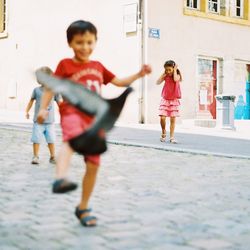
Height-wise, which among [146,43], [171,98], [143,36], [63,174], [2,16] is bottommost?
[63,174]

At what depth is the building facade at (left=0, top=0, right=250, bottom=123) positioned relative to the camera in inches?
735

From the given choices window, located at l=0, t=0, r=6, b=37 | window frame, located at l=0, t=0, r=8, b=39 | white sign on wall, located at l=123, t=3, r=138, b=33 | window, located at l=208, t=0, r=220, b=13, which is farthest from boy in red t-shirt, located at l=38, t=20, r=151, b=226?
window, located at l=0, t=0, r=6, b=37

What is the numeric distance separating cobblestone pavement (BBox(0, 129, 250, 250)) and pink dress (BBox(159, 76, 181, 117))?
3.27 m

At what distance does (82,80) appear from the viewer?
12.7 feet

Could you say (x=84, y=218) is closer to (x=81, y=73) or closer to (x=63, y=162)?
(x=63, y=162)

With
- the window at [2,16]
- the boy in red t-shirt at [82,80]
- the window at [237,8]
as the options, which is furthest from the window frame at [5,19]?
the boy in red t-shirt at [82,80]

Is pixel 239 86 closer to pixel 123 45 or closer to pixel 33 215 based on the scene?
pixel 123 45

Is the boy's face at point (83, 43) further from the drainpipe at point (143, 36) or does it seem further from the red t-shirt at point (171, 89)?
the drainpipe at point (143, 36)

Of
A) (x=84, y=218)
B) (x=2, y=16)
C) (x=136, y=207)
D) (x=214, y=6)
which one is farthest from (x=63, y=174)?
(x=2, y=16)

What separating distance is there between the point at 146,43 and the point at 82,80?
584 inches

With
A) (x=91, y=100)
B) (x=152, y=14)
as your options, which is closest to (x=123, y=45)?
(x=152, y=14)

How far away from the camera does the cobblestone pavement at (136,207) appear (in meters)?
3.65

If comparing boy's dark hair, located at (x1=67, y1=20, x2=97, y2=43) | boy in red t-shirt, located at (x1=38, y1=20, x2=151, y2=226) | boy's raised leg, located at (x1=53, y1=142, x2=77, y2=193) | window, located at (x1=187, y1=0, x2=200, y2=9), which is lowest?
boy's raised leg, located at (x1=53, y1=142, x2=77, y2=193)

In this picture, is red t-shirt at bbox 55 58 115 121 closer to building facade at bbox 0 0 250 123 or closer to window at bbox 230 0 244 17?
building facade at bbox 0 0 250 123
